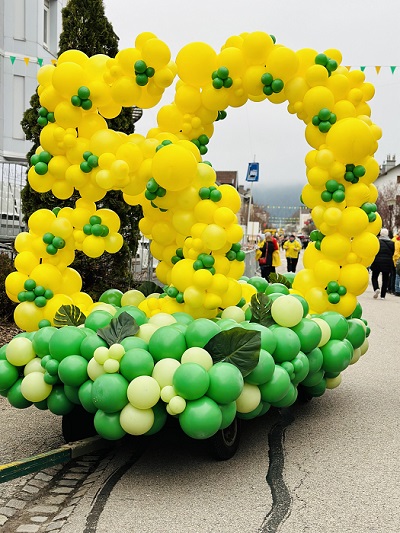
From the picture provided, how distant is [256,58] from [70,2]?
6076 mm

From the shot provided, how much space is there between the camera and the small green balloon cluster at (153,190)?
545cm

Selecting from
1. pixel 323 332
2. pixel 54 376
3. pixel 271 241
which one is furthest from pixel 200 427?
pixel 271 241

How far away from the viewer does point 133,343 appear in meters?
4.39

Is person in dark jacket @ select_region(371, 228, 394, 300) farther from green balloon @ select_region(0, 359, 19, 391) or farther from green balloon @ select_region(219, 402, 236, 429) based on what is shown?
green balloon @ select_region(0, 359, 19, 391)

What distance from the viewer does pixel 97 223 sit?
18.9 ft

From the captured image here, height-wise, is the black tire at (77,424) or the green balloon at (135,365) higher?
the green balloon at (135,365)

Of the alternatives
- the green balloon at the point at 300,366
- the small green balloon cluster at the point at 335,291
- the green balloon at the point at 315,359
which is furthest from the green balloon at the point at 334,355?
the small green balloon cluster at the point at 335,291

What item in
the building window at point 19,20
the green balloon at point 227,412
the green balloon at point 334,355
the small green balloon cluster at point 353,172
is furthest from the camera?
the building window at point 19,20

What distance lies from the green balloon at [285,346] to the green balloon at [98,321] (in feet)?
4.08

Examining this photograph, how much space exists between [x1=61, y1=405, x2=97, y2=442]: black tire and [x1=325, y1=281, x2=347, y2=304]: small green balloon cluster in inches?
92.3

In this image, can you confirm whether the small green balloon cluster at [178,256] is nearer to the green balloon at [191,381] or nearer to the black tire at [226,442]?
the black tire at [226,442]

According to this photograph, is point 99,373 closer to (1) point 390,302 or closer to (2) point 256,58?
(2) point 256,58

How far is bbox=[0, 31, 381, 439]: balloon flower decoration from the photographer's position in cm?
476

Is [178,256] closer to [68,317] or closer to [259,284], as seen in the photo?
[259,284]
